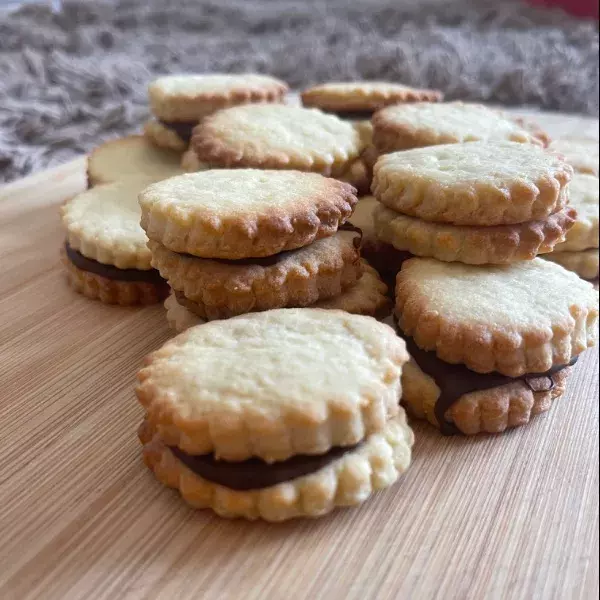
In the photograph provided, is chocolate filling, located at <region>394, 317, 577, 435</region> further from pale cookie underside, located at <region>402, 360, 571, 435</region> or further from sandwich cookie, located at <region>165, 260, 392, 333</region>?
sandwich cookie, located at <region>165, 260, 392, 333</region>

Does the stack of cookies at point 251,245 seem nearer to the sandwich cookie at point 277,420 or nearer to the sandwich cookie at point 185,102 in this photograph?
the sandwich cookie at point 277,420

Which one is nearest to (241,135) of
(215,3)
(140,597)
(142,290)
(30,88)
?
(142,290)

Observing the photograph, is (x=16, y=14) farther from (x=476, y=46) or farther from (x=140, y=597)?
(x=140, y=597)

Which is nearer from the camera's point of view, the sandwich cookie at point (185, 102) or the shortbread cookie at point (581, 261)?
the shortbread cookie at point (581, 261)

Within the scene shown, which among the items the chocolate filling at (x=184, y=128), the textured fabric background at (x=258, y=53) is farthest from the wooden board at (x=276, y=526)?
the textured fabric background at (x=258, y=53)

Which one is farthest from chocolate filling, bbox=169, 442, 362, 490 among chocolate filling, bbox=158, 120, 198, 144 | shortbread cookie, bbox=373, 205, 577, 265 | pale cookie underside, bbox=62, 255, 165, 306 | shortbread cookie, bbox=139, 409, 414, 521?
chocolate filling, bbox=158, 120, 198, 144

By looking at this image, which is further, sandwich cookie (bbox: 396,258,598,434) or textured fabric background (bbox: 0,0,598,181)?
textured fabric background (bbox: 0,0,598,181)

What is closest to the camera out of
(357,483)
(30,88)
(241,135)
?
(357,483)
